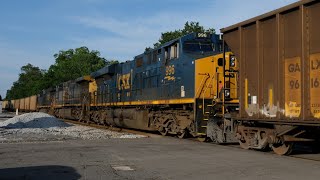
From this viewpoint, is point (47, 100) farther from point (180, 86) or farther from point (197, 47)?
point (197, 47)

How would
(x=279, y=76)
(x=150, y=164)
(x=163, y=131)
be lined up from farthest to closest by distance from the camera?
1. (x=163, y=131)
2. (x=279, y=76)
3. (x=150, y=164)

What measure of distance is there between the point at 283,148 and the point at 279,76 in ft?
6.95

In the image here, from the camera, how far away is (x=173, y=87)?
17281 mm

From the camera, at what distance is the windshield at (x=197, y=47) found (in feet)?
54.2

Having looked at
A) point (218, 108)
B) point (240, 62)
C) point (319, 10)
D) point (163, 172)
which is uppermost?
point (319, 10)

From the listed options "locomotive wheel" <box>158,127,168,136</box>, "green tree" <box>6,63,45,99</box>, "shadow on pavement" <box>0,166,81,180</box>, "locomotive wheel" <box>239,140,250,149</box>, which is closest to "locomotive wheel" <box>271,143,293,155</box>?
"locomotive wheel" <box>239,140,250,149</box>

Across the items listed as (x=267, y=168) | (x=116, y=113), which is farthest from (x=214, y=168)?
(x=116, y=113)

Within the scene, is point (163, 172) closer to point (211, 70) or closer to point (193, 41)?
point (211, 70)

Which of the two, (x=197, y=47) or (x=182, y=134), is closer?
(x=197, y=47)

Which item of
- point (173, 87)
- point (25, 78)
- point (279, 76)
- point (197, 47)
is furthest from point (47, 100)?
point (25, 78)

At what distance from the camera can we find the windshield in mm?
16516

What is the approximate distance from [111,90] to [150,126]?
23.0 ft

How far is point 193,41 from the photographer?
16625 mm

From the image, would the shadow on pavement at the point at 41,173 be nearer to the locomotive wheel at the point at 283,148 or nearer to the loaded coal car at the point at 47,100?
the locomotive wheel at the point at 283,148
